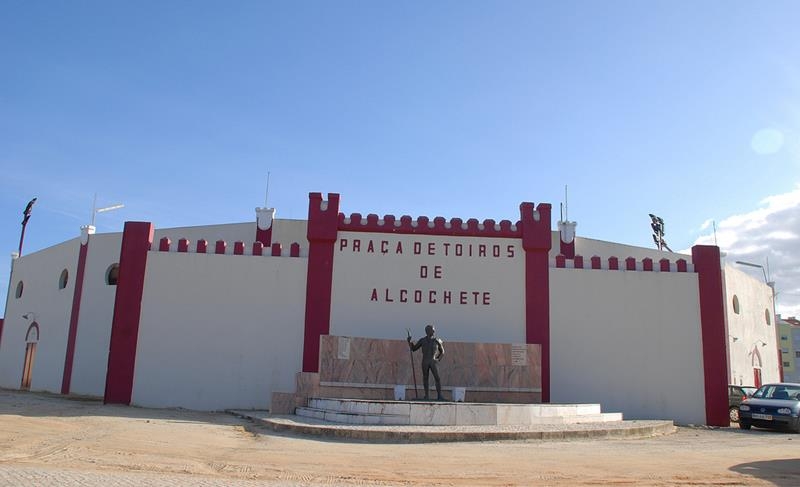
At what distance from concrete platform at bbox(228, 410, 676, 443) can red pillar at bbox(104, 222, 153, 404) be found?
6.02 meters

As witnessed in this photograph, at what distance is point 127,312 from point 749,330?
2374 cm

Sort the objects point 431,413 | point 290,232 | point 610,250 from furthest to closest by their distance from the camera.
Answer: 1. point 610,250
2. point 290,232
3. point 431,413

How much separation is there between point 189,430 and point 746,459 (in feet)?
34.0

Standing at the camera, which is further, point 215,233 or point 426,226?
point 215,233

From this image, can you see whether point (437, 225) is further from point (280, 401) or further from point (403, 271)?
point (280, 401)

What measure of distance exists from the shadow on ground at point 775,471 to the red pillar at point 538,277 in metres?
8.94

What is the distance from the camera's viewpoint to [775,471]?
9.95 m

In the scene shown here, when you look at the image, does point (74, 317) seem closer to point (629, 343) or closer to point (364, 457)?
point (364, 457)

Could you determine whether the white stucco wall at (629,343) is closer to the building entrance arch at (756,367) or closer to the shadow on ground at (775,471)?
the shadow on ground at (775,471)

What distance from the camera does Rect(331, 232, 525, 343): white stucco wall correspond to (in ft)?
65.1

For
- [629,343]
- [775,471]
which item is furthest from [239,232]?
[775,471]

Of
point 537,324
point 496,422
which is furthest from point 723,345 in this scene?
point 496,422

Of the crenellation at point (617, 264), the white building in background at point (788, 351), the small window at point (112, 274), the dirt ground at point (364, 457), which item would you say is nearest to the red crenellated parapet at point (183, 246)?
the small window at point (112, 274)

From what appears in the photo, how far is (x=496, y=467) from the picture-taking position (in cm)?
984
